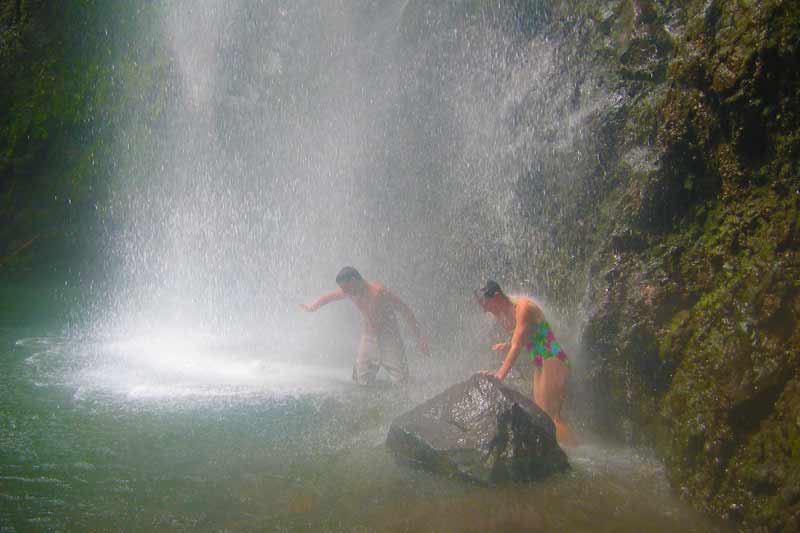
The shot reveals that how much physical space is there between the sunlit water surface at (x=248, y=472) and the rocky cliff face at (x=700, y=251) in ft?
1.51

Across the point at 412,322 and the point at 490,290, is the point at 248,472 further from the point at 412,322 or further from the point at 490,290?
the point at 412,322

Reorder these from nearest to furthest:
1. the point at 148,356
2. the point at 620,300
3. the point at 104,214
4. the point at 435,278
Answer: the point at 620,300 < the point at 148,356 < the point at 435,278 < the point at 104,214

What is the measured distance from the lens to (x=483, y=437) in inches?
145

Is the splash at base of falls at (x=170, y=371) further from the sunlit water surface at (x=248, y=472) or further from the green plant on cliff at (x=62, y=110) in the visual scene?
the green plant on cliff at (x=62, y=110)

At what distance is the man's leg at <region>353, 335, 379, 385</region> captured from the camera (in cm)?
669

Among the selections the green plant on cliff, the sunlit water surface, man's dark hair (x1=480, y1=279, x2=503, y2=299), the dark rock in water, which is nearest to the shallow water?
the sunlit water surface

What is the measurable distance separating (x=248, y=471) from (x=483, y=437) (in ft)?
5.78

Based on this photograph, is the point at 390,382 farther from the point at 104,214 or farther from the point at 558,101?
the point at 104,214

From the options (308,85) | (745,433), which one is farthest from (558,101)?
(308,85)

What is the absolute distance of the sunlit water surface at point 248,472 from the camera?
9.84 feet

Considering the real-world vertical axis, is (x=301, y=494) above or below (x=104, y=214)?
below

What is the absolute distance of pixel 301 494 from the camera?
10.9 ft

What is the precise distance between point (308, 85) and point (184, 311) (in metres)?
6.44

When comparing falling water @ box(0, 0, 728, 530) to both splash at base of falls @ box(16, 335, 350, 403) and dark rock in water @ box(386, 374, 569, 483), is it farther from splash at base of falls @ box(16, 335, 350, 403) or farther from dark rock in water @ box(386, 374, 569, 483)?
dark rock in water @ box(386, 374, 569, 483)
